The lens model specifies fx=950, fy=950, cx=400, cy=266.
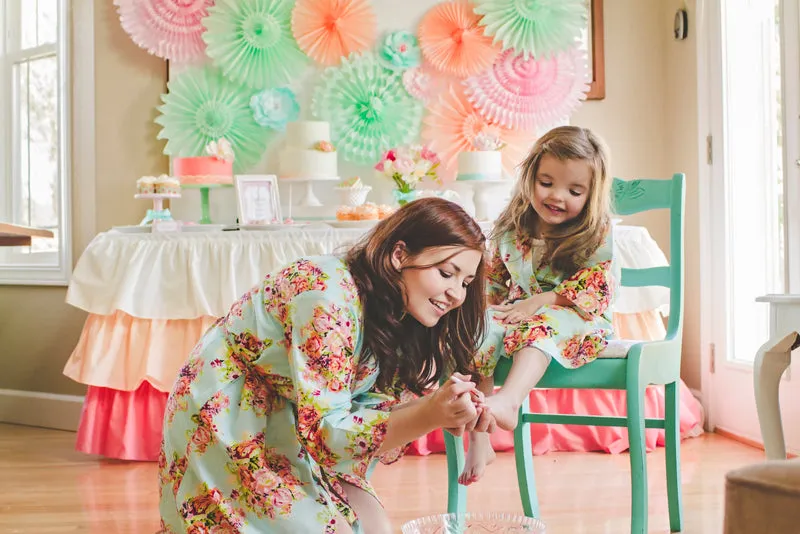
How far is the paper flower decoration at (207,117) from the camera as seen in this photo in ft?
12.0

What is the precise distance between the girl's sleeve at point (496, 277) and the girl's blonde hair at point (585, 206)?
13 centimetres

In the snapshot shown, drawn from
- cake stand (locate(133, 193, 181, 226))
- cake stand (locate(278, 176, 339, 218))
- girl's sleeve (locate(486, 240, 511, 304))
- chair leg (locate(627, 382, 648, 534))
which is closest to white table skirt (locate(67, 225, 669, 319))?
cake stand (locate(133, 193, 181, 226))

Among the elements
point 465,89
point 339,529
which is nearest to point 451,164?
point 465,89

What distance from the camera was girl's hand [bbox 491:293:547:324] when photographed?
200 centimetres

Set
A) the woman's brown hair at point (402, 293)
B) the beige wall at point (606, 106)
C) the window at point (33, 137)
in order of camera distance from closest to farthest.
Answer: the woman's brown hair at point (402, 293), the beige wall at point (606, 106), the window at point (33, 137)

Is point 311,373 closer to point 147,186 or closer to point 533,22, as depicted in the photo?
point 147,186

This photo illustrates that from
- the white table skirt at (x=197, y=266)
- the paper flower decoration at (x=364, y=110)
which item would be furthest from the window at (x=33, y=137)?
the paper flower decoration at (x=364, y=110)

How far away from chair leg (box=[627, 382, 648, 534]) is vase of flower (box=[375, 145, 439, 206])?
161 cm

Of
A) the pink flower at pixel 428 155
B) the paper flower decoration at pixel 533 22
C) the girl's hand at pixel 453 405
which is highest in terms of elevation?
the paper flower decoration at pixel 533 22

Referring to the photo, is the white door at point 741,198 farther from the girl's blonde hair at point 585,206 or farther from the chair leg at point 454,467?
the chair leg at point 454,467

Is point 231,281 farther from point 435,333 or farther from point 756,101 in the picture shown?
point 756,101

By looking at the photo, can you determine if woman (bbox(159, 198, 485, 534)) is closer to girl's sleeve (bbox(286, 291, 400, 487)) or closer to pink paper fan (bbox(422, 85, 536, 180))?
girl's sleeve (bbox(286, 291, 400, 487))

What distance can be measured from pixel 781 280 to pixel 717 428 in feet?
2.26

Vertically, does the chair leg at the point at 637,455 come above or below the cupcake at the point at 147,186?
below
